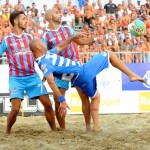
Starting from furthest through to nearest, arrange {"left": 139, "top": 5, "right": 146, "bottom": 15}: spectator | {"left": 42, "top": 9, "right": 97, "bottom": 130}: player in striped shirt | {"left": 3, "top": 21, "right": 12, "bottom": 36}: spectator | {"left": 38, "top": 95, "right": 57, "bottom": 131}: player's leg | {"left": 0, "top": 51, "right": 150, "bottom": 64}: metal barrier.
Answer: {"left": 139, "top": 5, "right": 146, "bottom": 15}: spectator, {"left": 3, "top": 21, "right": 12, "bottom": 36}: spectator, {"left": 0, "top": 51, "right": 150, "bottom": 64}: metal barrier, {"left": 42, "top": 9, "right": 97, "bottom": 130}: player in striped shirt, {"left": 38, "top": 95, "right": 57, "bottom": 131}: player's leg

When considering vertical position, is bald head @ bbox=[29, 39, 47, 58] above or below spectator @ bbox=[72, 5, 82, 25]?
above

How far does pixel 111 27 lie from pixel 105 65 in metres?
10.4

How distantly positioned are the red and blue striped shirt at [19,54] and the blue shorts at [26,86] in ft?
0.29

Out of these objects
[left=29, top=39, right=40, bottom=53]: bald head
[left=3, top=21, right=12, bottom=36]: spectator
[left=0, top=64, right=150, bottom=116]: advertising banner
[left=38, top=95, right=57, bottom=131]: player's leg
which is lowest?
[left=0, top=64, right=150, bottom=116]: advertising banner

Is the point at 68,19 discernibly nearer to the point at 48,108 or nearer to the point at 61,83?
the point at 61,83

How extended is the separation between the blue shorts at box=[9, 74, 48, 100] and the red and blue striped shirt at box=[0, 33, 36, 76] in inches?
3.5

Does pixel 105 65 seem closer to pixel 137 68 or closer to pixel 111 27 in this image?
pixel 137 68

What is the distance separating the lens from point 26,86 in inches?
389

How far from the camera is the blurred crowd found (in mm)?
17484

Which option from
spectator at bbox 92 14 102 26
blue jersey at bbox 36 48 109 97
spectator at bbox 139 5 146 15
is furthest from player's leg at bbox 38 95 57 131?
spectator at bbox 139 5 146 15

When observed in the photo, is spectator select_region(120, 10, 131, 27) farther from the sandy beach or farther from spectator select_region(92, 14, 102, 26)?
the sandy beach

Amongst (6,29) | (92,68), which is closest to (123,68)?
(92,68)

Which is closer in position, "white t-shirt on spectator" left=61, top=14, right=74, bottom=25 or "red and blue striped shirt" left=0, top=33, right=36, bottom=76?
"red and blue striped shirt" left=0, top=33, right=36, bottom=76

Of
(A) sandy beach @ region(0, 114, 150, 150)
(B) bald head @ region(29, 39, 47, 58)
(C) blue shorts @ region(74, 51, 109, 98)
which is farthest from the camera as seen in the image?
(C) blue shorts @ region(74, 51, 109, 98)
